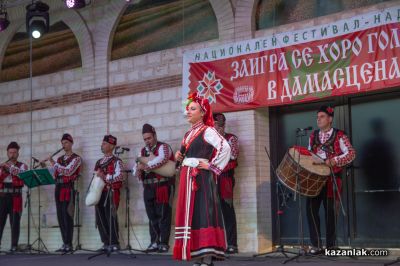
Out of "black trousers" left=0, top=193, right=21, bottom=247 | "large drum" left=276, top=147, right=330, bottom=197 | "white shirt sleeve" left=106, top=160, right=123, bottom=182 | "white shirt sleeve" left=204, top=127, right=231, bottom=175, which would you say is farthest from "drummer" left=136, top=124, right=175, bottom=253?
"white shirt sleeve" left=204, top=127, right=231, bottom=175

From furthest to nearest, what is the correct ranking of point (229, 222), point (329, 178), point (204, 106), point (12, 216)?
point (12, 216) < point (229, 222) < point (329, 178) < point (204, 106)

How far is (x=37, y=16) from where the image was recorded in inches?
468

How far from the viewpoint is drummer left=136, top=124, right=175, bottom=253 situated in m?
10.5

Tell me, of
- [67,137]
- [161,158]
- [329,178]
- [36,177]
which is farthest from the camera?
[67,137]

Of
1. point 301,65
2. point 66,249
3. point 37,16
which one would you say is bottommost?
point 66,249

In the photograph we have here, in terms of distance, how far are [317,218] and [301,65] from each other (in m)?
2.20

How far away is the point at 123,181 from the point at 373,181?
12.8ft

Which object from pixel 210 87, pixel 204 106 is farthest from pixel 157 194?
pixel 204 106

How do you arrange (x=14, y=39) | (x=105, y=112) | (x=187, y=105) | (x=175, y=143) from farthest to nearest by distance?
(x=14, y=39), (x=105, y=112), (x=175, y=143), (x=187, y=105)

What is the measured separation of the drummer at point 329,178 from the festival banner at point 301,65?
2.31ft

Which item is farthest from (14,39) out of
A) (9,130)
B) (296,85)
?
(296,85)

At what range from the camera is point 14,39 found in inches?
546

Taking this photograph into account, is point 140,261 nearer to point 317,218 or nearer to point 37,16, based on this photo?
point 317,218

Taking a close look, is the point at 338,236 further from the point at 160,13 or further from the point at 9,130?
the point at 9,130
